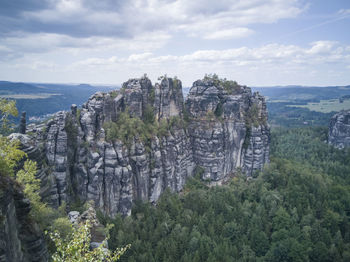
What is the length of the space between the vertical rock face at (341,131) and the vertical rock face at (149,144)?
4720 cm

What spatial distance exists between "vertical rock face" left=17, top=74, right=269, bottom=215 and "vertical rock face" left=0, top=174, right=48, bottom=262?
19.5 metres

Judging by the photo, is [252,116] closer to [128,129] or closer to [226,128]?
[226,128]

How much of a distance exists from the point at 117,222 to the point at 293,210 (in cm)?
3308

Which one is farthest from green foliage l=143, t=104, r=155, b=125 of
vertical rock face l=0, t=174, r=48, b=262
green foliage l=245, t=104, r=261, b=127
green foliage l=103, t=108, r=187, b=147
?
vertical rock face l=0, t=174, r=48, b=262

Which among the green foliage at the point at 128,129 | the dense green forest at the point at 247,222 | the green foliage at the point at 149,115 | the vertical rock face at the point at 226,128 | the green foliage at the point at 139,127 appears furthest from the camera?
the vertical rock face at the point at 226,128

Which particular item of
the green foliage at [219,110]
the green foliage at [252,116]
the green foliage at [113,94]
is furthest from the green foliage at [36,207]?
the green foliage at [252,116]

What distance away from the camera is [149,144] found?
5153 cm

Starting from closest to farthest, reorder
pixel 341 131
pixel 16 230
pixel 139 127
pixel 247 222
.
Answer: pixel 16 230
pixel 247 222
pixel 139 127
pixel 341 131

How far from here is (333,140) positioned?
320 feet

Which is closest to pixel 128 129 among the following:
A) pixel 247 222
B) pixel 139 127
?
pixel 139 127

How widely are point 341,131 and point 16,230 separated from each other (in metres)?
110

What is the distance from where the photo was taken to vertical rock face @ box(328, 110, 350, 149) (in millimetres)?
93875

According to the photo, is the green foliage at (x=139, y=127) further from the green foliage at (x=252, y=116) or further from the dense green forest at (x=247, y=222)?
the green foliage at (x=252, y=116)

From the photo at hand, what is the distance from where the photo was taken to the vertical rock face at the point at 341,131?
93875 millimetres
